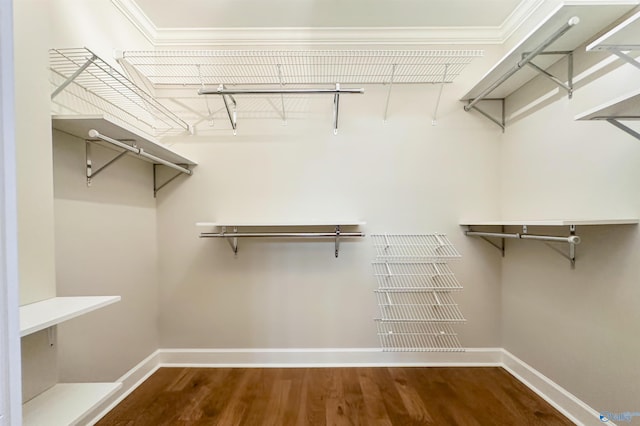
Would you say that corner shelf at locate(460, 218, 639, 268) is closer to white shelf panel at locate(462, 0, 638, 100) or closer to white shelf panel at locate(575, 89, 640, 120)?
white shelf panel at locate(575, 89, 640, 120)

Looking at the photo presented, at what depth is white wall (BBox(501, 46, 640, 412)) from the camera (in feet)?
4.21

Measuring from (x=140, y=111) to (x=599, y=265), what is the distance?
2999 millimetres

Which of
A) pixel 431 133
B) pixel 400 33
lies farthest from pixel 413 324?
pixel 400 33

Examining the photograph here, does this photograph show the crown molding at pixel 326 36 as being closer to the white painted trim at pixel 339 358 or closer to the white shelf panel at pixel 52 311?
the white shelf panel at pixel 52 311

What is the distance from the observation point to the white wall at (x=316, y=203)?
6.97 ft

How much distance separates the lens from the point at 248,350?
2105 mm

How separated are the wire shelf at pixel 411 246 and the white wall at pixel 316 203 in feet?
0.21

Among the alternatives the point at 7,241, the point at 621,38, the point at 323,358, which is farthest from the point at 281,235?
the point at 621,38

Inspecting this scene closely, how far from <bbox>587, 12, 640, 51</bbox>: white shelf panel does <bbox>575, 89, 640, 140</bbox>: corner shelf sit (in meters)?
0.22

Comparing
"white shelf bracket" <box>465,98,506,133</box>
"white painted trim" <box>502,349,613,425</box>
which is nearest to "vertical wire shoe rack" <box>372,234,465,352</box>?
"white painted trim" <box>502,349,613,425</box>

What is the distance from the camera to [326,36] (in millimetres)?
2074

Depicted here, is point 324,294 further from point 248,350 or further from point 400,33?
point 400,33

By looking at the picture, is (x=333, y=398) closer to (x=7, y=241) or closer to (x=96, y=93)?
(x=7, y=241)

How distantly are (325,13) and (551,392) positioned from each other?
289cm
